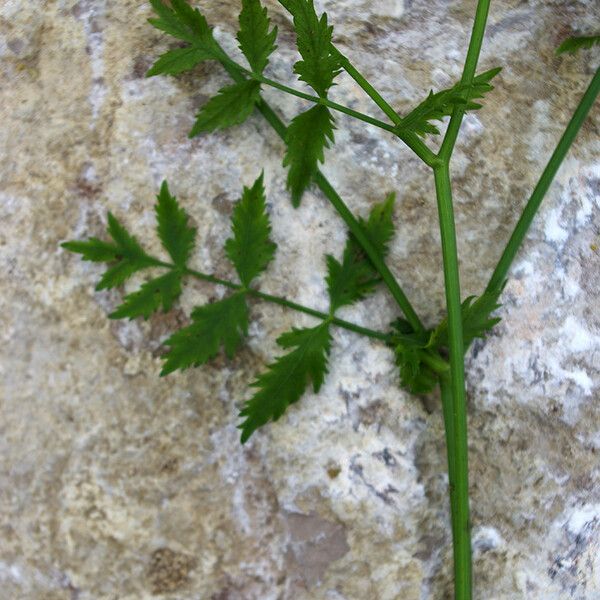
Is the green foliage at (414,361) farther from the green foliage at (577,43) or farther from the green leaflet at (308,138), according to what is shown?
the green foliage at (577,43)

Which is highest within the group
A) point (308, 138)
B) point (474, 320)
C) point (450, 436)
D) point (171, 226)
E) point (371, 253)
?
point (308, 138)

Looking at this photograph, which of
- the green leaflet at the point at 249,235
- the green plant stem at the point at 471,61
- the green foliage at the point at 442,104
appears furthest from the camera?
the green leaflet at the point at 249,235

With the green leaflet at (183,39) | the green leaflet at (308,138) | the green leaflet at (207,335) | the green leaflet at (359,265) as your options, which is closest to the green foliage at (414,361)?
the green leaflet at (359,265)

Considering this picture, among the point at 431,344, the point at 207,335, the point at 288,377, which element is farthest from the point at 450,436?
the point at 207,335

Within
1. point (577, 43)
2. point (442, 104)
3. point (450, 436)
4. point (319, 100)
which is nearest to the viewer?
point (442, 104)

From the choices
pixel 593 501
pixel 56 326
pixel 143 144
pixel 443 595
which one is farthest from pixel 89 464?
pixel 593 501

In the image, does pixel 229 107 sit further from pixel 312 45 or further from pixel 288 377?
pixel 288 377
